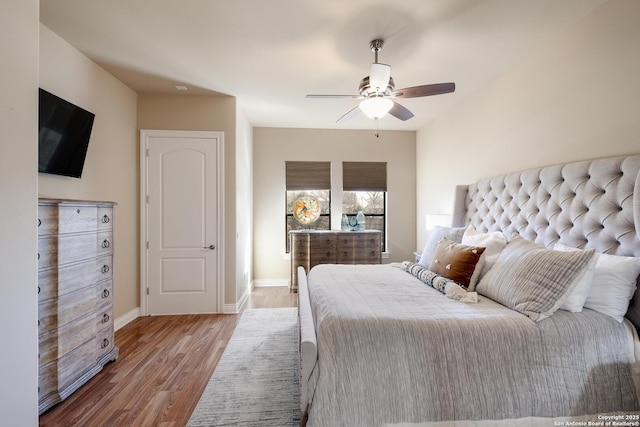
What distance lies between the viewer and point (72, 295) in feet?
6.67

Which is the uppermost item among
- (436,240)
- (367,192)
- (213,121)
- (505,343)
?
(213,121)

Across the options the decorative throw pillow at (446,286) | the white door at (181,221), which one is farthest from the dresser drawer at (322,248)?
the decorative throw pillow at (446,286)

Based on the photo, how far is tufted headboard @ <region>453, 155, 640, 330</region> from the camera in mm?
1751

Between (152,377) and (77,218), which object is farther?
(152,377)

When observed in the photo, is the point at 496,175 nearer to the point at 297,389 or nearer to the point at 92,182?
the point at 297,389

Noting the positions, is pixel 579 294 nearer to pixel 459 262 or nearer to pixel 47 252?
pixel 459 262

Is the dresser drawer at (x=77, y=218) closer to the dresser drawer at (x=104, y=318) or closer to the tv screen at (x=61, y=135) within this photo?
the tv screen at (x=61, y=135)

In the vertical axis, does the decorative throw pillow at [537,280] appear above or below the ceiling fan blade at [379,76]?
below

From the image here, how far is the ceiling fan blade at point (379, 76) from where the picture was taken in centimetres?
213

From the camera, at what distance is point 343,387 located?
4.63ft

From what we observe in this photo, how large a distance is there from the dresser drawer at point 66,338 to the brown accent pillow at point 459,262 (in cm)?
276

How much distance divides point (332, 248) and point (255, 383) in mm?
2654

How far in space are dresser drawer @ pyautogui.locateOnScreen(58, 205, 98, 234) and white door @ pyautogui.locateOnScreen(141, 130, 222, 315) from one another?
1.31 meters

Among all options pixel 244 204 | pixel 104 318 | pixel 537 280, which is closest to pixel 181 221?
pixel 244 204
